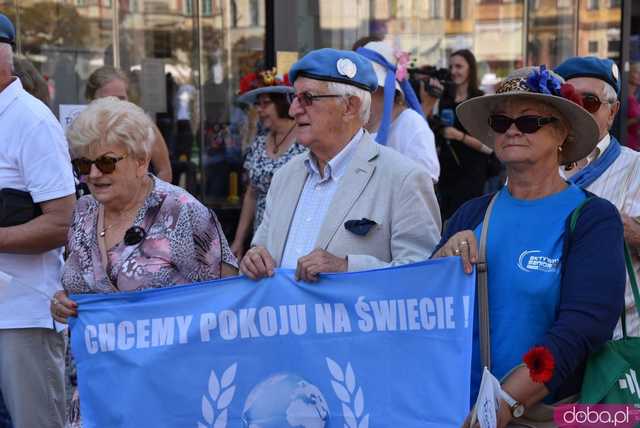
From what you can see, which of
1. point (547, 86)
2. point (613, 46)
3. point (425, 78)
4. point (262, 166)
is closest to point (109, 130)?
point (547, 86)

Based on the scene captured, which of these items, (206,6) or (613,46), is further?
(613,46)

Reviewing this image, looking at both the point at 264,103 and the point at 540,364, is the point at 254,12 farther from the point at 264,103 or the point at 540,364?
the point at 540,364

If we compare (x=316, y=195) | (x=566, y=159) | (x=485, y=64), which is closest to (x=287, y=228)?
(x=316, y=195)

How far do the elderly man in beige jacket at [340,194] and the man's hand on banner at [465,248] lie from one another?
1.21 ft

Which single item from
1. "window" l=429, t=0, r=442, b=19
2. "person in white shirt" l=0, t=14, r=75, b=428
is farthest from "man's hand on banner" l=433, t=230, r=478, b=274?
"window" l=429, t=0, r=442, b=19

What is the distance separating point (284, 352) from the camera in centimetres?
367

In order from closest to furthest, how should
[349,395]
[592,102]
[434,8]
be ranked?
[349,395] → [592,102] → [434,8]

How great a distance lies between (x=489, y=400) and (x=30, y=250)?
2228 mm

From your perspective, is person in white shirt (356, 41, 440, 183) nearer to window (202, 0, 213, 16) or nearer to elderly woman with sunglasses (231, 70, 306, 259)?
elderly woman with sunglasses (231, 70, 306, 259)

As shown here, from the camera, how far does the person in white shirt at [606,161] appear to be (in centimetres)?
411

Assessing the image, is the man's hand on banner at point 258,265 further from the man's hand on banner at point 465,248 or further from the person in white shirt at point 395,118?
the person in white shirt at point 395,118

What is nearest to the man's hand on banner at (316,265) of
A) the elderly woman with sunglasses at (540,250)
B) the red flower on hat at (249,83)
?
the elderly woman with sunglasses at (540,250)
